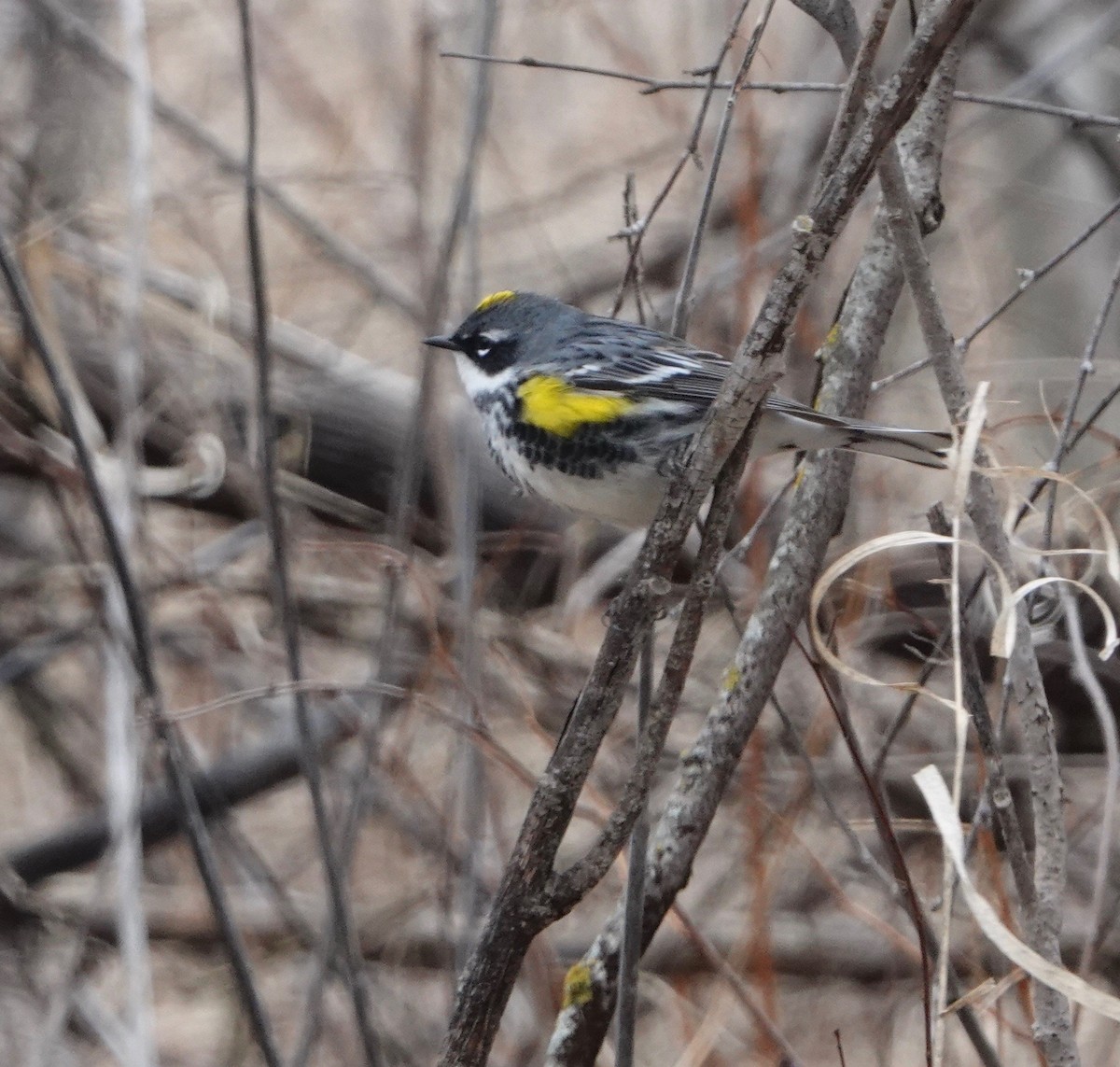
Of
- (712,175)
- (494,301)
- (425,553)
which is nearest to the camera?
(712,175)

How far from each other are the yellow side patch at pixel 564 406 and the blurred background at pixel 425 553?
0.36 m

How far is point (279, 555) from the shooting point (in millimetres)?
1769

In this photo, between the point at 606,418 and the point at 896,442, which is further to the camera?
the point at 606,418

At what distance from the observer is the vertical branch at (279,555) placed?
167 centimetres

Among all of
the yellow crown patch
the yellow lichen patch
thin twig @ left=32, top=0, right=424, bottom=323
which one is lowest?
the yellow lichen patch

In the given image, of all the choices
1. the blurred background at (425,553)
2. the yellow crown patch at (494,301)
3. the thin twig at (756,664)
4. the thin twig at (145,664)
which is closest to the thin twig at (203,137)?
the blurred background at (425,553)

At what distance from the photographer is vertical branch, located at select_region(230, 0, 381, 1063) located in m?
1.67

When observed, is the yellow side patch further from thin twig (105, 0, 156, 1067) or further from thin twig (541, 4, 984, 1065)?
thin twig (105, 0, 156, 1067)

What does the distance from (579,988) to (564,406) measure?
1058mm

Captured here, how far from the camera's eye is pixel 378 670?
2096mm

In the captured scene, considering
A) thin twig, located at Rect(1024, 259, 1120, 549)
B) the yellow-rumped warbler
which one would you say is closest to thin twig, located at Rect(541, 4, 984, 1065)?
the yellow-rumped warbler

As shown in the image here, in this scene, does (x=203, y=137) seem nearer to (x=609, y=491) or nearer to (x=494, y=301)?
(x=494, y=301)

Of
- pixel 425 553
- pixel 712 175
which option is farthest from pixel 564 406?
pixel 425 553

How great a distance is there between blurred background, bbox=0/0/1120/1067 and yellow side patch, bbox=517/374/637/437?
0.36 m
